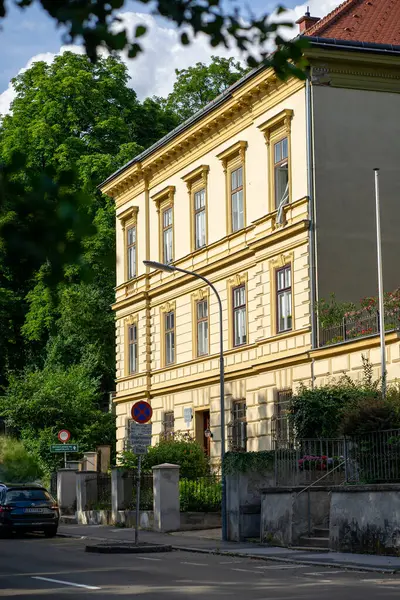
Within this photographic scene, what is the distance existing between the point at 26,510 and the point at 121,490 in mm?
4499

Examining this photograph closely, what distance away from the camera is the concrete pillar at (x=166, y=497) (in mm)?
32094

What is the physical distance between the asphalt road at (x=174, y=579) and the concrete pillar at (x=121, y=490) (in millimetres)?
10318

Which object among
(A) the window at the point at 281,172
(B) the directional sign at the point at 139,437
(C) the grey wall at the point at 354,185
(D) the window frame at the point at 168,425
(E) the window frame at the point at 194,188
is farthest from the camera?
(D) the window frame at the point at 168,425

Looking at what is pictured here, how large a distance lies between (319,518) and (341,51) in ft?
45.4

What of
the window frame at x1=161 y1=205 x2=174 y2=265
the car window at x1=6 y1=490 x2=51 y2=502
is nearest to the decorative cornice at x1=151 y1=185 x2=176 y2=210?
the window frame at x1=161 y1=205 x2=174 y2=265

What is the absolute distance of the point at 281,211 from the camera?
113 ft

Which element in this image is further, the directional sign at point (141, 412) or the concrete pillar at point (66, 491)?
the concrete pillar at point (66, 491)

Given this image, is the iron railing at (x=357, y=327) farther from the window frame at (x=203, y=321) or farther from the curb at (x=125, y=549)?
the window frame at (x=203, y=321)

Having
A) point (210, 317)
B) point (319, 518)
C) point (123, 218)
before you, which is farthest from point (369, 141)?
point (123, 218)

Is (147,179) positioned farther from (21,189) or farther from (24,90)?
(21,189)

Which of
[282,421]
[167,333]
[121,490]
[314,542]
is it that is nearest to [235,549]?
[314,542]

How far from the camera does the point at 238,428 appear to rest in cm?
3822

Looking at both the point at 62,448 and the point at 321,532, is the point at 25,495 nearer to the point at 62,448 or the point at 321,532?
the point at 321,532

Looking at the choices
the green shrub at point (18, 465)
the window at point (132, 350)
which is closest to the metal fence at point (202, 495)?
the window at point (132, 350)
